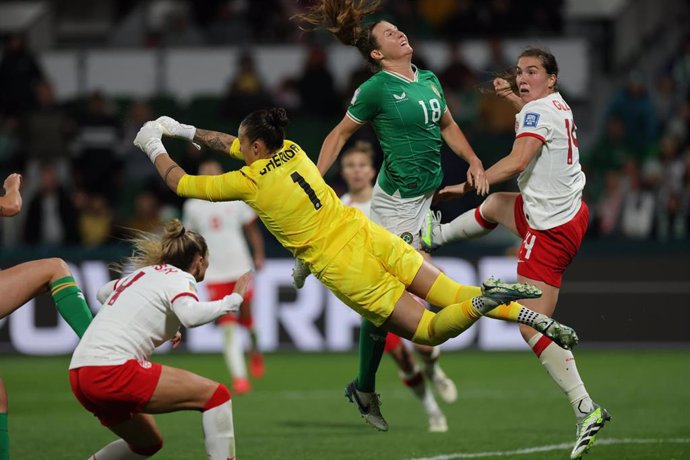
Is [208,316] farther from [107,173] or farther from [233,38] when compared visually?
[233,38]

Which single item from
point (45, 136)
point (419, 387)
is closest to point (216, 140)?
point (419, 387)

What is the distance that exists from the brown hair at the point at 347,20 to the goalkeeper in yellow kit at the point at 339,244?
1.14 metres

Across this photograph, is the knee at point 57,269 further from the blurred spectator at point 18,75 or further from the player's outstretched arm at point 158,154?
the blurred spectator at point 18,75

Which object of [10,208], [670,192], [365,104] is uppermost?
[365,104]

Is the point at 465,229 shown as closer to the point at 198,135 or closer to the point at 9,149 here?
the point at 198,135

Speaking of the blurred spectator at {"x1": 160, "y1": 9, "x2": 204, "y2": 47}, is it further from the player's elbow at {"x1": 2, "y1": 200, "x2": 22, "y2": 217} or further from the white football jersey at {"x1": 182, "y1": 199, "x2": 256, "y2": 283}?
the player's elbow at {"x1": 2, "y1": 200, "x2": 22, "y2": 217}

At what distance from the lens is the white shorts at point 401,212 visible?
346 inches

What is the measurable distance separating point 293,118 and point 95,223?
3.61m

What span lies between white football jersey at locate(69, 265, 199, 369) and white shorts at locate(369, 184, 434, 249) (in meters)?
2.04

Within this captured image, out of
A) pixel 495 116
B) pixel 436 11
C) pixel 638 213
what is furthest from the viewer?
pixel 436 11

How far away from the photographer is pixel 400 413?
478 inches

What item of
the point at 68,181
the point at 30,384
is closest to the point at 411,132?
the point at 30,384

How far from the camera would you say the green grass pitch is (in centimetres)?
949

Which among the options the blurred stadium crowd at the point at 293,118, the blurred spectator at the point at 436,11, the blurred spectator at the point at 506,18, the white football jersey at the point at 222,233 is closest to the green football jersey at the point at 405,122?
the white football jersey at the point at 222,233
